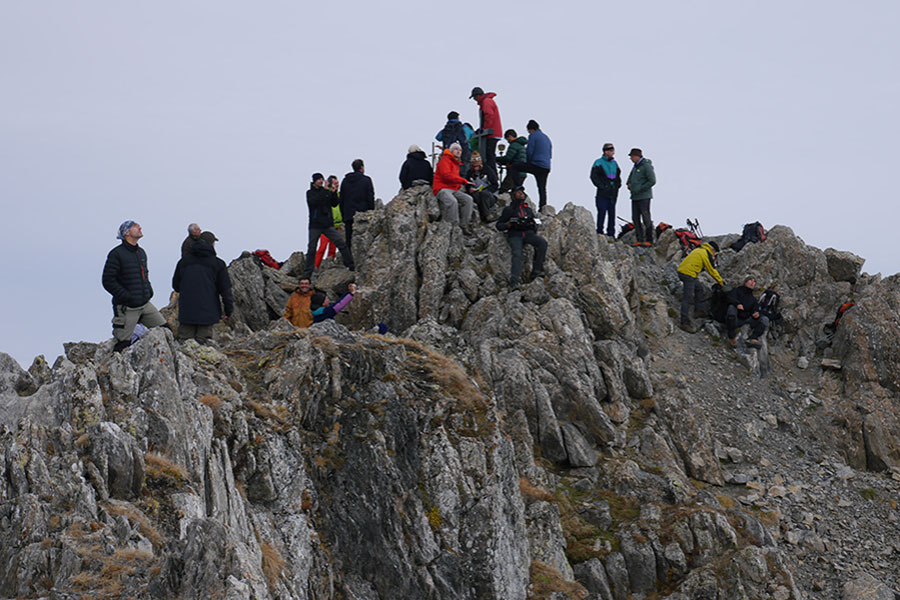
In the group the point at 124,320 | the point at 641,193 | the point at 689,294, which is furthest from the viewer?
the point at 641,193

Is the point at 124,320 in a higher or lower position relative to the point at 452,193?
lower

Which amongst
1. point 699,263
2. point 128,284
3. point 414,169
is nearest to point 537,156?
point 414,169

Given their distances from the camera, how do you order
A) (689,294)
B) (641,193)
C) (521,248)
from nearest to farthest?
(521,248)
(689,294)
(641,193)

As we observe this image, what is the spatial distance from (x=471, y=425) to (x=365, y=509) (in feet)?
11.5

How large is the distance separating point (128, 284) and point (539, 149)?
1884 centimetres

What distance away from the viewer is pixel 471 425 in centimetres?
2103

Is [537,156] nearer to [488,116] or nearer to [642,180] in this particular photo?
[488,116]

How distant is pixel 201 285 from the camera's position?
895 inches

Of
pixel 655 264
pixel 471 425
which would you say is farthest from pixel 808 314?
pixel 471 425

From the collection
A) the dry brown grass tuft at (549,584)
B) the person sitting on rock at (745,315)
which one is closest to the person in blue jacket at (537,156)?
the person sitting on rock at (745,315)

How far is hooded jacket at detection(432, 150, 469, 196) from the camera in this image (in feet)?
103

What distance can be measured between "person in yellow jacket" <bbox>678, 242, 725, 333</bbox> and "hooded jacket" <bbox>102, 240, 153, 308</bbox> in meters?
22.7

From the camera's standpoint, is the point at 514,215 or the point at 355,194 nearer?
the point at 514,215

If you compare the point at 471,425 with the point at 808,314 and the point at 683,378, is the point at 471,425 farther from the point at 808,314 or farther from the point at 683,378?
the point at 808,314
